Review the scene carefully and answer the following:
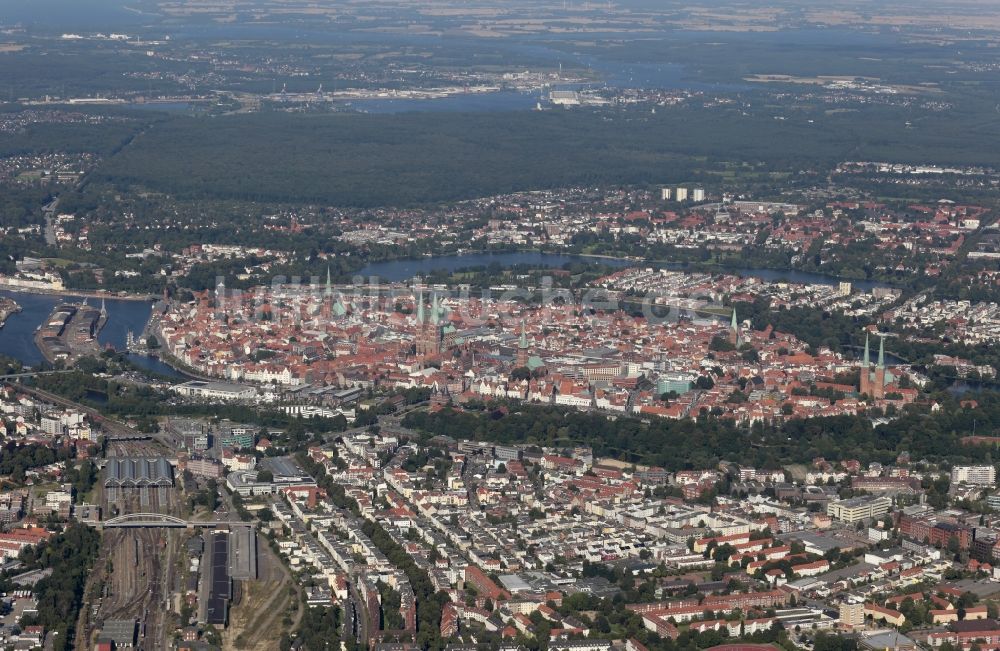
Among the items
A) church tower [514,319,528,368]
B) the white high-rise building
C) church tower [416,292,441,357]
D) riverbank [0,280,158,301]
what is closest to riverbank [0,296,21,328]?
riverbank [0,280,158,301]

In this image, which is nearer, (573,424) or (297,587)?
(297,587)

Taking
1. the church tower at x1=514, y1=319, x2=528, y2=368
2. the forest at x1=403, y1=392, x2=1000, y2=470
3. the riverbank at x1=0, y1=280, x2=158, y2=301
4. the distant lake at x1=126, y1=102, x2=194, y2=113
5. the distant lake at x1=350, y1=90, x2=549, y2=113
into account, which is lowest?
the distant lake at x1=350, y1=90, x2=549, y2=113

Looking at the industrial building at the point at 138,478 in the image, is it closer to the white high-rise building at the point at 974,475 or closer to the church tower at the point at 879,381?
the white high-rise building at the point at 974,475

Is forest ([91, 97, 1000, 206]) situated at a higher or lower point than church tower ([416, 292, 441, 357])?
lower

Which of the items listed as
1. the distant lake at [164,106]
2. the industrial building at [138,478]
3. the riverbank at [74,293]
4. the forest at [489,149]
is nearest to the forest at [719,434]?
the industrial building at [138,478]

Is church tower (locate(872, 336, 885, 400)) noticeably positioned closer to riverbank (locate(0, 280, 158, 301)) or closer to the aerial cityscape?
the aerial cityscape

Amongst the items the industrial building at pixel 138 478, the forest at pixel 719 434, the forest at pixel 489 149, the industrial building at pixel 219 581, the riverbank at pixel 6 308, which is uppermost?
the industrial building at pixel 219 581

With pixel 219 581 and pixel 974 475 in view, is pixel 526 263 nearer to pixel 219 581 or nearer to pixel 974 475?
pixel 974 475

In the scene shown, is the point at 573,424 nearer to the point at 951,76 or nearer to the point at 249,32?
the point at 951,76

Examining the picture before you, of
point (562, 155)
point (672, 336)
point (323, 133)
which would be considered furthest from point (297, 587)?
point (323, 133)
